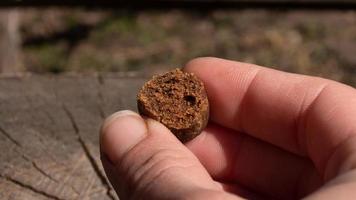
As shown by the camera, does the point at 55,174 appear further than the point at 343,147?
Yes

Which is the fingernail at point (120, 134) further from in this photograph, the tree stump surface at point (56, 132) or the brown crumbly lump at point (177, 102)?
the tree stump surface at point (56, 132)

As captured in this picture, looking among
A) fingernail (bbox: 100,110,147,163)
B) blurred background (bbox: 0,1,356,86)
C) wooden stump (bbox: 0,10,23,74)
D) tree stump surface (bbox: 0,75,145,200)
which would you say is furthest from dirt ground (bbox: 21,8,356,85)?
fingernail (bbox: 100,110,147,163)

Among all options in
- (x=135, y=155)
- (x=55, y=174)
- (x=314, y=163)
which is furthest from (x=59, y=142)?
(x=314, y=163)

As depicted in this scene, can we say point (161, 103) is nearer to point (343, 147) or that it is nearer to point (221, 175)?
point (221, 175)

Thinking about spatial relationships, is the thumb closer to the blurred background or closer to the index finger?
the index finger

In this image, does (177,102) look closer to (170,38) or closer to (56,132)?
(56,132)

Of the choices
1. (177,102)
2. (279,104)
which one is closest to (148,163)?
(177,102)

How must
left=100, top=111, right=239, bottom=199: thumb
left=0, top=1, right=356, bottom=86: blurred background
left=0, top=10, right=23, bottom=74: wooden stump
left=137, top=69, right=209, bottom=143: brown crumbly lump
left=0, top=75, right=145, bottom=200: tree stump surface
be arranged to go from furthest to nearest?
left=0, top=1, right=356, bottom=86: blurred background, left=0, top=10, right=23, bottom=74: wooden stump, left=0, top=75, right=145, bottom=200: tree stump surface, left=137, top=69, right=209, bottom=143: brown crumbly lump, left=100, top=111, right=239, bottom=199: thumb
